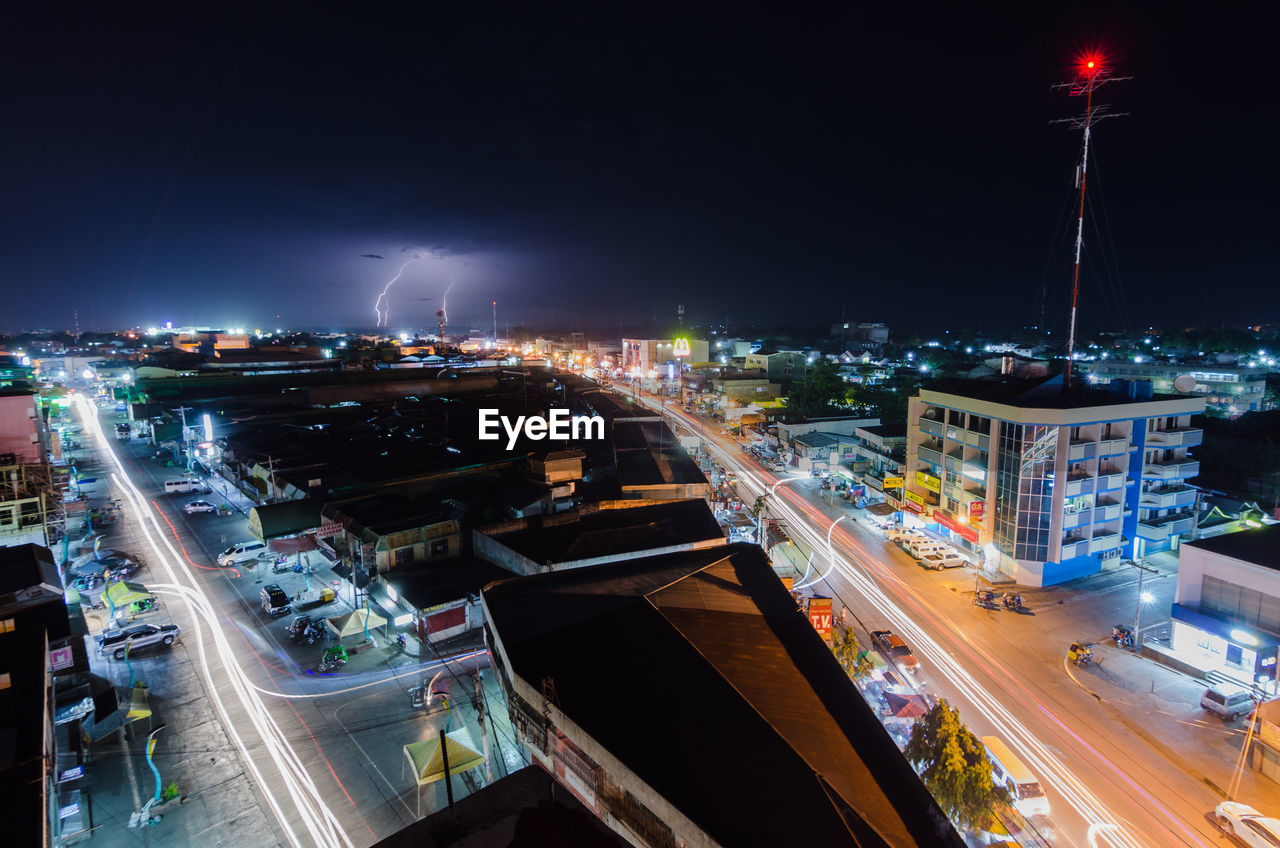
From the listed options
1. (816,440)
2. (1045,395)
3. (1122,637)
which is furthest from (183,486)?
(1122,637)

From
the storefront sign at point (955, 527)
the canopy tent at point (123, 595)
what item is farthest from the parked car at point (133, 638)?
the storefront sign at point (955, 527)

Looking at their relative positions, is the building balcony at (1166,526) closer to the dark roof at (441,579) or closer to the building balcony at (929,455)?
the building balcony at (929,455)

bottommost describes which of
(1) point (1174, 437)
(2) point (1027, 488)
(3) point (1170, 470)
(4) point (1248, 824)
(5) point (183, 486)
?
(4) point (1248, 824)

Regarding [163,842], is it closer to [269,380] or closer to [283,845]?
[283,845]

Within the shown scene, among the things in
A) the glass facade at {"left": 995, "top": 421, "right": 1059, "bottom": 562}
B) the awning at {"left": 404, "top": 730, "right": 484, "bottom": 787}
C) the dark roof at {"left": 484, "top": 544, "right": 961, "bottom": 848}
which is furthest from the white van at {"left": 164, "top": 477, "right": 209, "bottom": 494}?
the glass facade at {"left": 995, "top": 421, "right": 1059, "bottom": 562}

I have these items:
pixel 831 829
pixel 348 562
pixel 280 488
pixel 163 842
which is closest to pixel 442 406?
pixel 280 488

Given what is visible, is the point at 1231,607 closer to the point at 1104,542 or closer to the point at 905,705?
the point at 1104,542

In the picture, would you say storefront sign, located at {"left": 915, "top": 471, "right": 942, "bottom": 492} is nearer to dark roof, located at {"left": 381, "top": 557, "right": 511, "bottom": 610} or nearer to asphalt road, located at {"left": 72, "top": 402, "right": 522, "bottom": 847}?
dark roof, located at {"left": 381, "top": 557, "right": 511, "bottom": 610}
